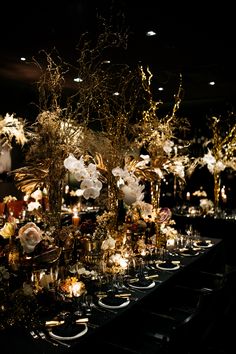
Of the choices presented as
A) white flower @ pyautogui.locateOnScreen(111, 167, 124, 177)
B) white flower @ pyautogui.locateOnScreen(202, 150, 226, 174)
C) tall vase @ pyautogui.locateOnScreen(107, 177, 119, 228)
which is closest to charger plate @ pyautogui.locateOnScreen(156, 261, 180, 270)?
tall vase @ pyautogui.locateOnScreen(107, 177, 119, 228)

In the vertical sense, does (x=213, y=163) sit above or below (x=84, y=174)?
above

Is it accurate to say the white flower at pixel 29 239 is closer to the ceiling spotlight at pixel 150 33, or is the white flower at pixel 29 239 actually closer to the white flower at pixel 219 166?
the ceiling spotlight at pixel 150 33

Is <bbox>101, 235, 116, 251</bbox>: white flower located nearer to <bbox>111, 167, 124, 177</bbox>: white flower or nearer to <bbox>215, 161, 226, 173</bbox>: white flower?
<bbox>111, 167, 124, 177</bbox>: white flower

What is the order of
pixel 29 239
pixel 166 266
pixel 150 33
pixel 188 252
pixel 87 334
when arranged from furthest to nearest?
pixel 150 33
pixel 188 252
pixel 166 266
pixel 29 239
pixel 87 334

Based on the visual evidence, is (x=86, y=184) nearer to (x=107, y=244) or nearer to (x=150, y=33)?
(x=107, y=244)

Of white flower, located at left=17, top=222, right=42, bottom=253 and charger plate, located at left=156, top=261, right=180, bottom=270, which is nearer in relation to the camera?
white flower, located at left=17, top=222, right=42, bottom=253

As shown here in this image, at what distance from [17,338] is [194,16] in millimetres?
3105

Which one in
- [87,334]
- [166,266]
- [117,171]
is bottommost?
[87,334]

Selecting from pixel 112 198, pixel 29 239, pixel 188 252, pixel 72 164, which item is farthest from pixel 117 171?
pixel 188 252

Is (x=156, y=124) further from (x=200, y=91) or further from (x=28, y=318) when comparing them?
(x=200, y=91)

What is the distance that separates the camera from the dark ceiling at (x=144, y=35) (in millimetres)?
3350

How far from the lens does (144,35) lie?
4.05 m

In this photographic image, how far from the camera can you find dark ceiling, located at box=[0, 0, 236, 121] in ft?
11.0

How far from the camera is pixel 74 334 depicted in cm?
193
